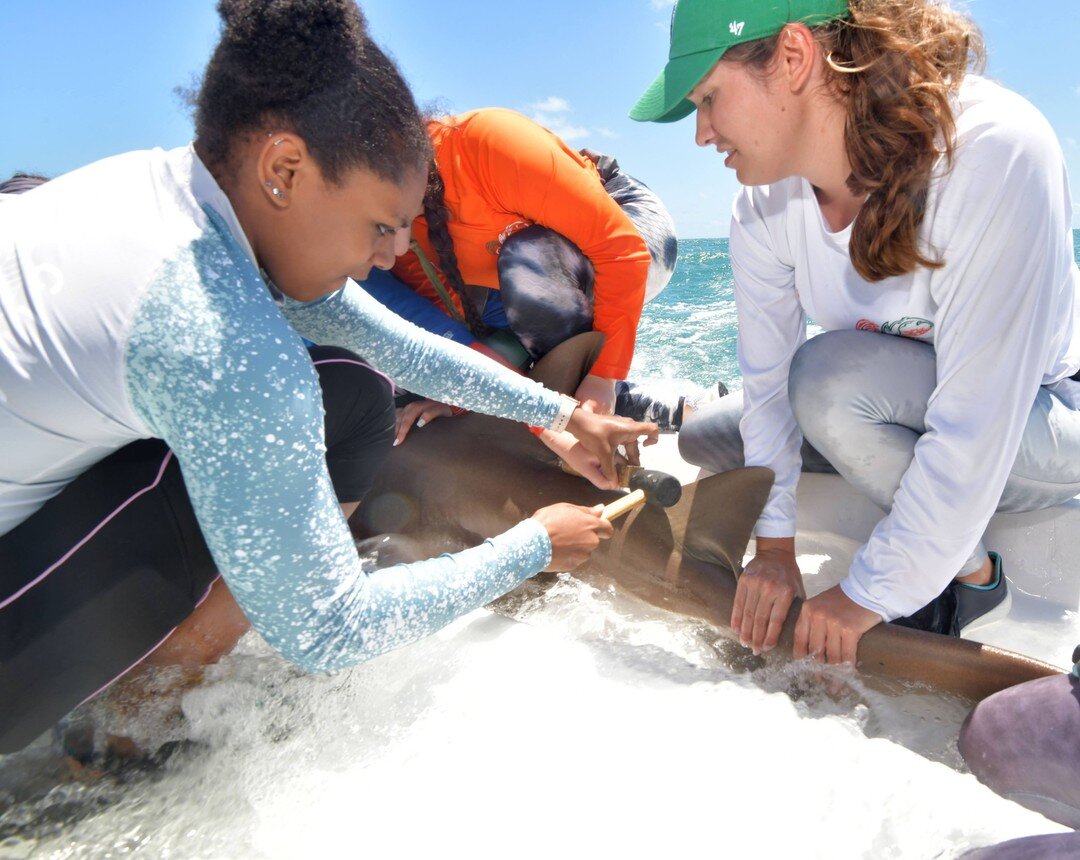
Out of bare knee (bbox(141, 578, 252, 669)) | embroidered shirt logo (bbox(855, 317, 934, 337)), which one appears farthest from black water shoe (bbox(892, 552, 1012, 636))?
bare knee (bbox(141, 578, 252, 669))

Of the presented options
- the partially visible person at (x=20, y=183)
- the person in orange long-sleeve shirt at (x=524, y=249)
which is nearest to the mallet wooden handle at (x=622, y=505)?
the person in orange long-sleeve shirt at (x=524, y=249)

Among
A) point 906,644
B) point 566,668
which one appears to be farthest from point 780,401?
point 566,668

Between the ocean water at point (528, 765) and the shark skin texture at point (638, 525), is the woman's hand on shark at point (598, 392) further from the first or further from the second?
the ocean water at point (528, 765)

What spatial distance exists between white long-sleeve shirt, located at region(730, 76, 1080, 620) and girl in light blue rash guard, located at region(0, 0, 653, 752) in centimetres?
90

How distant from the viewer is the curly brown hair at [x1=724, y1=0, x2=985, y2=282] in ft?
5.02

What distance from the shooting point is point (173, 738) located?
1815mm

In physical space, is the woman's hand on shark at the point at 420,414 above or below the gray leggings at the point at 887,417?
below

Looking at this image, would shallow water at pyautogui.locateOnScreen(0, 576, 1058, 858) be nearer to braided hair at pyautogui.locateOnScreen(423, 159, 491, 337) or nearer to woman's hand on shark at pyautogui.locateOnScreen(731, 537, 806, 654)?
woman's hand on shark at pyautogui.locateOnScreen(731, 537, 806, 654)

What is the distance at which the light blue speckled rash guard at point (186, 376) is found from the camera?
1.12 meters

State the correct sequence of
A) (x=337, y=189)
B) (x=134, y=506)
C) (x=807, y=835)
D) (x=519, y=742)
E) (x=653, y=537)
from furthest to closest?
1. (x=653, y=537)
2. (x=519, y=742)
3. (x=134, y=506)
4. (x=807, y=835)
5. (x=337, y=189)

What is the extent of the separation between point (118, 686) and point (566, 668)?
1037 millimetres

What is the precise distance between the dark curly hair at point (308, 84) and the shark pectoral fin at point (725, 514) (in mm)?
1250

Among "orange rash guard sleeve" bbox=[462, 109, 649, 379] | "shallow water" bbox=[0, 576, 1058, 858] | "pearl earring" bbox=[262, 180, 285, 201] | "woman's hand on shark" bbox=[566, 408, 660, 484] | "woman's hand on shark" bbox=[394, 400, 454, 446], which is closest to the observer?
"pearl earring" bbox=[262, 180, 285, 201]

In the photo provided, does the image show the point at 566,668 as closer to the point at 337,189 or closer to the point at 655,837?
the point at 655,837
